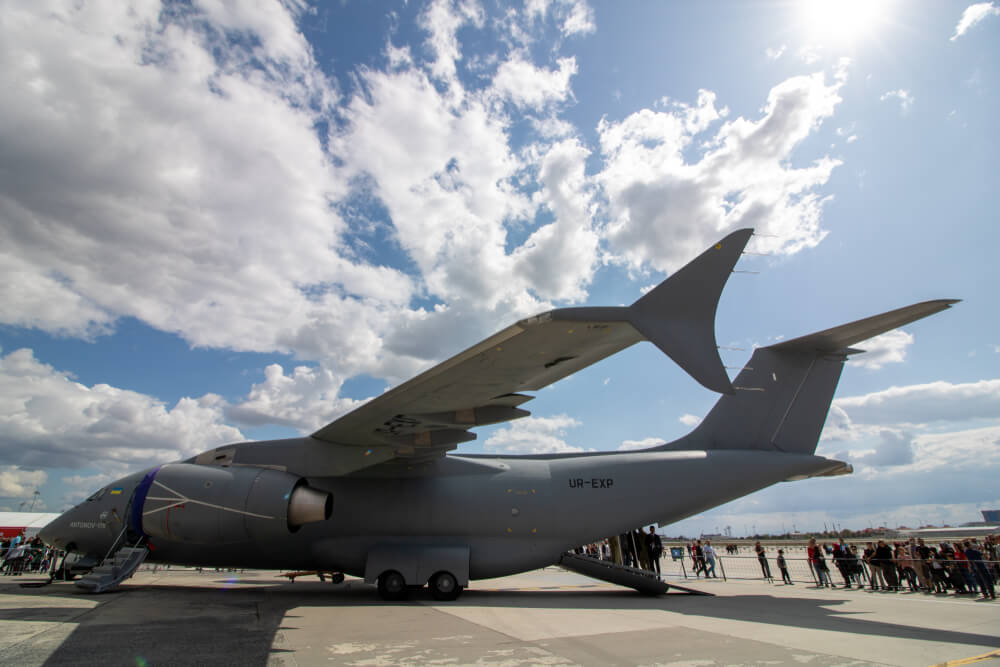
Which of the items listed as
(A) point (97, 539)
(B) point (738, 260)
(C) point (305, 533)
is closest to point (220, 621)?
(C) point (305, 533)

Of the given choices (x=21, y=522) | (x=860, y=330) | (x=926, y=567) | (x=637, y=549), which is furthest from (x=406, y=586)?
(x=21, y=522)

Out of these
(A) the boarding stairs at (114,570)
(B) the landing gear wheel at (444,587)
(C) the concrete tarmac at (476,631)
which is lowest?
(C) the concrete tarmac at (476,631)

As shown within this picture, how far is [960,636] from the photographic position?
19.9ft

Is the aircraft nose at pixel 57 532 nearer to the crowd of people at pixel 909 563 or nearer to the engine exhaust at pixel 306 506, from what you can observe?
the engine exhaust at pixel 306 506

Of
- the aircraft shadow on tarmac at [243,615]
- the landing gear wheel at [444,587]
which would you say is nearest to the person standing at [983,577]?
the aircraft shadow on tarmac at [243,615]

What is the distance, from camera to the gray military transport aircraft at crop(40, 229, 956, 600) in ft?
26.2

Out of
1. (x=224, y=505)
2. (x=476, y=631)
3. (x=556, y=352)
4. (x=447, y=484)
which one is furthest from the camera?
(x=447, y=484)

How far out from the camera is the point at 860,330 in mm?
8906

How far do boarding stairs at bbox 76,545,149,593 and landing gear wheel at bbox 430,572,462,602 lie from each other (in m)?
5.19

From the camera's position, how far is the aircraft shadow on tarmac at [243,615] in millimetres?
4629

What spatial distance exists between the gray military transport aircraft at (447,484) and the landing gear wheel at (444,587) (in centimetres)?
4

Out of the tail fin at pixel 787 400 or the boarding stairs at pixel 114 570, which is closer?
the boarding stairs at pixel 114 570

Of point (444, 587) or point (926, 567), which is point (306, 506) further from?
point (926, 567)

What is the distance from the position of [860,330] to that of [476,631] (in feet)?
25.6
